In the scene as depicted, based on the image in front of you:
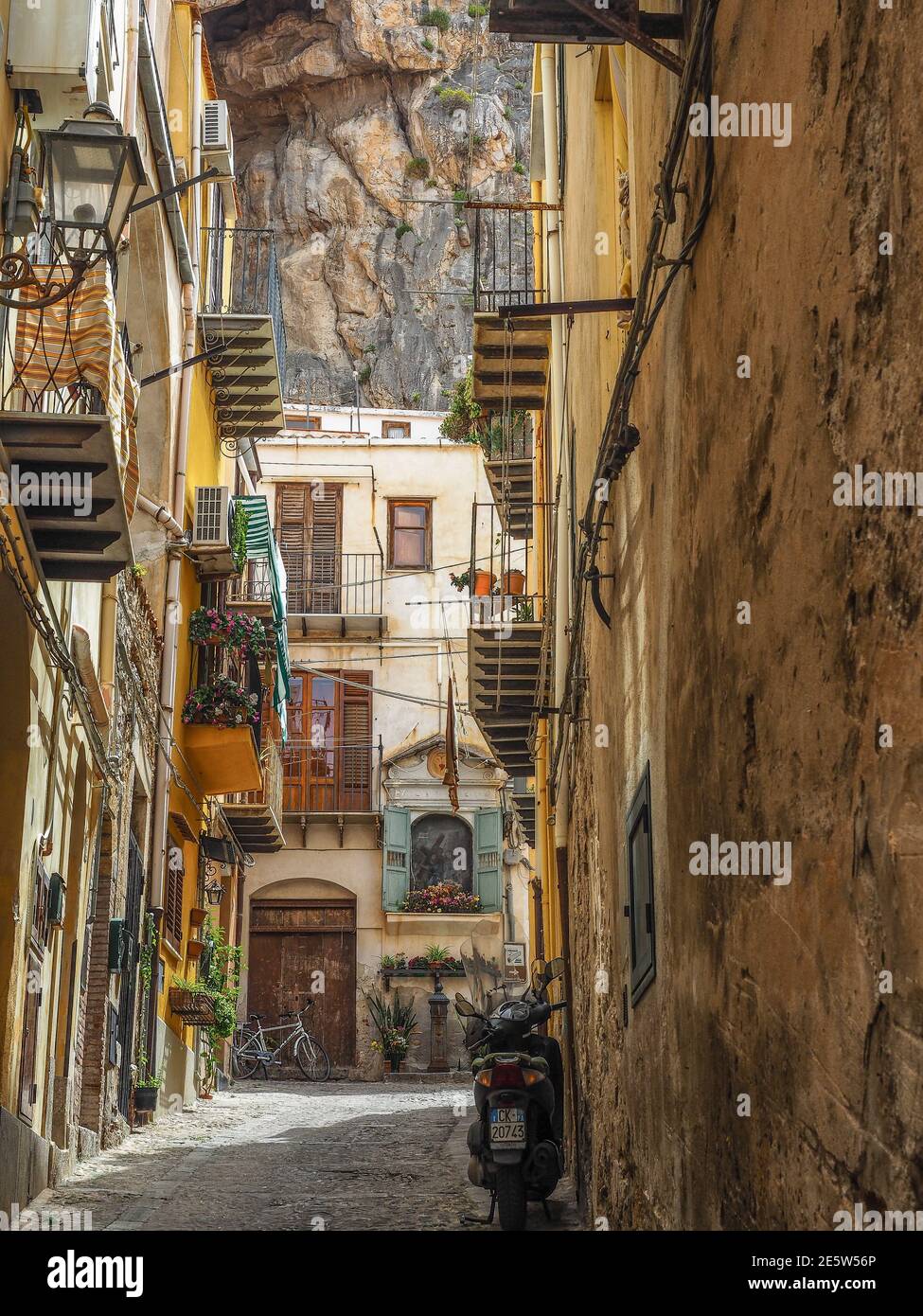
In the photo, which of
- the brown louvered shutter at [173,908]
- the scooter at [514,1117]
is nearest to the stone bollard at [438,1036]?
the brown louvered shutter at [173,908]

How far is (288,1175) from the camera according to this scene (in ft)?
34.0

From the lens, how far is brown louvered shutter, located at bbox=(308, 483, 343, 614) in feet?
110

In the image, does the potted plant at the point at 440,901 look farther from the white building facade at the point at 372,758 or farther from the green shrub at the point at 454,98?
the green shrub at the point at 454,98

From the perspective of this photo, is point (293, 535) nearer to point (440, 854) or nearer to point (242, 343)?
point (440, 854)

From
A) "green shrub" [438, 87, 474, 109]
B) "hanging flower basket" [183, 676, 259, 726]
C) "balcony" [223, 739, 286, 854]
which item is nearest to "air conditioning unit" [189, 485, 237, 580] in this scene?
"hanging flower basket" [183, 676, 259, 726]

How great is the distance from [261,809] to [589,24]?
1841 cm

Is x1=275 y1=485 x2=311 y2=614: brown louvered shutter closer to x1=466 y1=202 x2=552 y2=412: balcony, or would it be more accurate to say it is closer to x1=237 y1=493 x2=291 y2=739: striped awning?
x1=237 y1=493 x2=291 y2=739: striped awning

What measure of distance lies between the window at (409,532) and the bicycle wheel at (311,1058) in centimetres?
1064

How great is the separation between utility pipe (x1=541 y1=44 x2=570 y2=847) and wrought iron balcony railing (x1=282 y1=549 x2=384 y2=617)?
59.5ft

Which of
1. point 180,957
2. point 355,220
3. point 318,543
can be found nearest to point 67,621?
point 180,957

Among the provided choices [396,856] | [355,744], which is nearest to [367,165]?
[355,744]

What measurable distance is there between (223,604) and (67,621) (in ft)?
29.9

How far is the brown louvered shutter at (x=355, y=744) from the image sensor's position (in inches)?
1257
